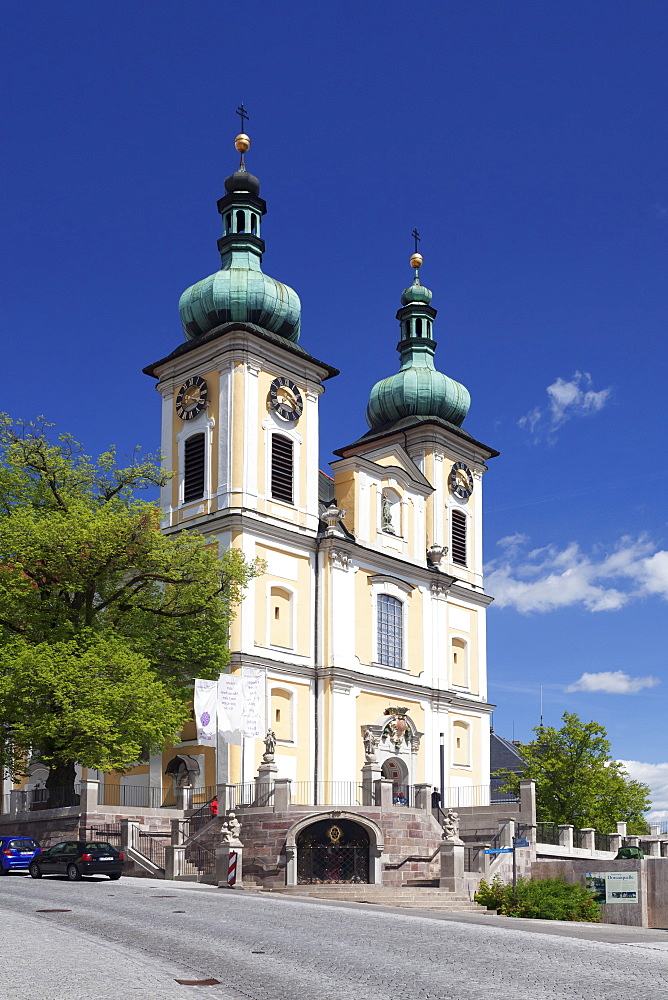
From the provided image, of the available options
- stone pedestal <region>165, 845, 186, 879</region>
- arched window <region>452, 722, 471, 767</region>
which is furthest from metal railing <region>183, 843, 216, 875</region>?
arched window <region>452, 722, 471, 767</region>

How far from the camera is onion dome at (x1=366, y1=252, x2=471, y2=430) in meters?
54.3

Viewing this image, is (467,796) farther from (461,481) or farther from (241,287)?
(241,287)

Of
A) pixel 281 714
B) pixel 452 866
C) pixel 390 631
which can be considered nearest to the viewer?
pixel 452 866

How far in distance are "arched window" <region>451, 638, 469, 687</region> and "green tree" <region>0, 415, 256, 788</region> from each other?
13721 mm

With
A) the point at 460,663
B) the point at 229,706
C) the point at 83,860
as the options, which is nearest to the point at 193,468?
the point at 229,706

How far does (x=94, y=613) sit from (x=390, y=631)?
46.1 ft

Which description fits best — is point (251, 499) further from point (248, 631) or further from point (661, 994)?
point (661, 994)

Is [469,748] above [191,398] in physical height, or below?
below

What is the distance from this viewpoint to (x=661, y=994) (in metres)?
11.8

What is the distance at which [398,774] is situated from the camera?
45.4 m

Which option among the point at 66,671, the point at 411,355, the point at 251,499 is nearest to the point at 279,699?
the point at 251,499

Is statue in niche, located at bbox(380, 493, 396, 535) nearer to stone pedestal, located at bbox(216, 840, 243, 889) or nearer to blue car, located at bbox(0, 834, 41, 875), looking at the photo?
stone pedestal, located at bbox(216, 840, 243, 889)

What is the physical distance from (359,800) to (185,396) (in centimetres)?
1615

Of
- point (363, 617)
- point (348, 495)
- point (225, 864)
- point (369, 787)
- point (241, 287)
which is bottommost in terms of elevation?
point (225, 864)
